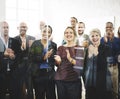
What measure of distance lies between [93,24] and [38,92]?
1356mm

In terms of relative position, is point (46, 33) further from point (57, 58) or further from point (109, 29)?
point (109, 29)

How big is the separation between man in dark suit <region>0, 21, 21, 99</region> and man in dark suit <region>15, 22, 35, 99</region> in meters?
0.07

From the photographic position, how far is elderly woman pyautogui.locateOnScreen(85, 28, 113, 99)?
3.95 meters

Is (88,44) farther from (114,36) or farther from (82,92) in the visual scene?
(82,92)

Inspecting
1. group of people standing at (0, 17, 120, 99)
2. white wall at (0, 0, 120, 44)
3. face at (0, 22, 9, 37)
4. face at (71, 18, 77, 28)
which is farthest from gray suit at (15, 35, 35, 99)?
face at (71, 18, 77, 28)

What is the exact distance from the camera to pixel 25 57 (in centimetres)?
A: 379

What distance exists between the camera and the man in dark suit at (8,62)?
3689 mm

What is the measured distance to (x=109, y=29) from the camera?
4.00m

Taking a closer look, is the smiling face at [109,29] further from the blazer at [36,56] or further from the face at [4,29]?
the face at [4,29]

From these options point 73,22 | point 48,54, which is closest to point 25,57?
point 48,54

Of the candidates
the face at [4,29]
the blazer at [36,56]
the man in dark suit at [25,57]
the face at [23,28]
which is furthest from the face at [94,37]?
the face at [4,29]

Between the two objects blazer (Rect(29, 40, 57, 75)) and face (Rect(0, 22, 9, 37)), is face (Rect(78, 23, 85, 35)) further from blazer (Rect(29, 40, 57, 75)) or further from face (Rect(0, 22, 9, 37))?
face (Rect(0, 22, 9, 37))

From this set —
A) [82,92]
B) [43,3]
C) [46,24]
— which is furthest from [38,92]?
[43,3]

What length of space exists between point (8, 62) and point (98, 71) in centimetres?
140
